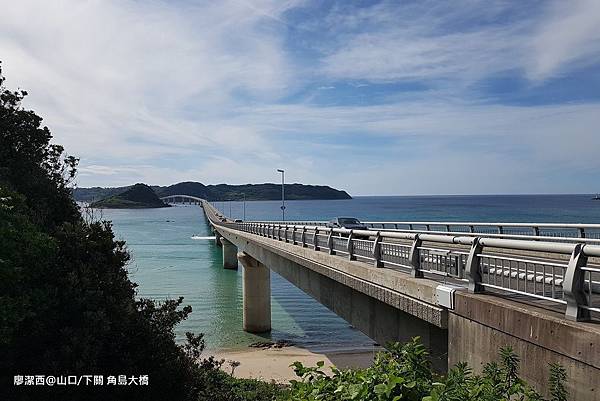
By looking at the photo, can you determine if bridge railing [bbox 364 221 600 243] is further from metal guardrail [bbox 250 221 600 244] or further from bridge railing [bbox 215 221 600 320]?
bridge railing [bbox 215 221 600 320]

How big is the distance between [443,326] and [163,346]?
27.1 ft

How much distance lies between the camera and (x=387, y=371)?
4.25 m

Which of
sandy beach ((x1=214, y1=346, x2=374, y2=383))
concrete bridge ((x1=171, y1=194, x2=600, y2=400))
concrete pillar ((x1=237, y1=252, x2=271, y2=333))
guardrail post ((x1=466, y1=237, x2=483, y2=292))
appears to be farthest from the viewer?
concrete pillar ((x1=237, y1=252, x2=271, y2=333))

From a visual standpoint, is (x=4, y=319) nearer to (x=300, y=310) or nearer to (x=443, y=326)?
(x=443, y=326)

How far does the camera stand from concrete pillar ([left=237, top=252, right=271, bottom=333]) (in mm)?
32938

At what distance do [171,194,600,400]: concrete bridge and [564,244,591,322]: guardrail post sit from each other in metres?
0.01

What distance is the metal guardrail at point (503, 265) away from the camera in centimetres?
548

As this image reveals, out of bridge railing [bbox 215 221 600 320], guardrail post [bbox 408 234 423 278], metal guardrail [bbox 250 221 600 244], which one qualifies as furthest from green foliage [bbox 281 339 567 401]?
metal guardrail [bbox 250 221 600 244]

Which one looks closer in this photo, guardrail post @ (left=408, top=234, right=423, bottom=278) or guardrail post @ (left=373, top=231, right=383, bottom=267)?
guardrail post @ (left=408, top=234, right=423, bottom=278)

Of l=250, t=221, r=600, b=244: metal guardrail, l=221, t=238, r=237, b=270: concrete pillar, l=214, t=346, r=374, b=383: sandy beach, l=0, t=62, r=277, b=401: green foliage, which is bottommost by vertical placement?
l=214, t=346, r=374, b=383: sandy beach

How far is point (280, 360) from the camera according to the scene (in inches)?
1025

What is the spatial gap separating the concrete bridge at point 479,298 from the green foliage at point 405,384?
91cm

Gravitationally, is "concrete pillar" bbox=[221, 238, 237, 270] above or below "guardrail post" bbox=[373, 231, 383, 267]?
below

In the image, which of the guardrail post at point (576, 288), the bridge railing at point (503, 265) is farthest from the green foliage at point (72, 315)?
the guardrail post at point (576, 288)
